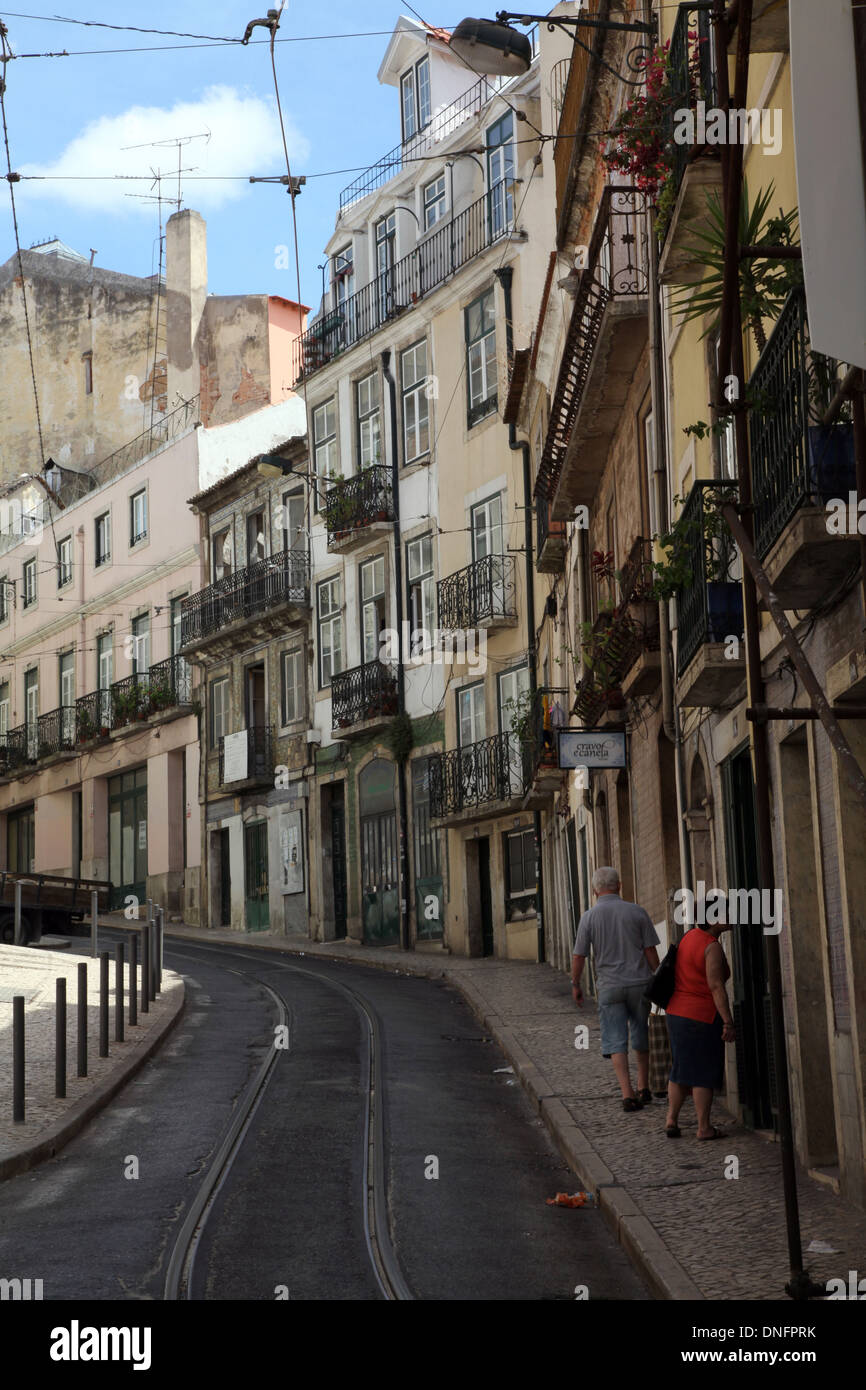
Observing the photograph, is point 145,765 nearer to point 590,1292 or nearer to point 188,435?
point 188,435

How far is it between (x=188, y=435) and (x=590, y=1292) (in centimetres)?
3672

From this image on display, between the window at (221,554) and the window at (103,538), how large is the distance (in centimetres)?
592

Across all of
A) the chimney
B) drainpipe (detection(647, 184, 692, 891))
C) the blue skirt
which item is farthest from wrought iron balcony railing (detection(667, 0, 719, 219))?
the chimney

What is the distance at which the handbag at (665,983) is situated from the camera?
11.2 meters

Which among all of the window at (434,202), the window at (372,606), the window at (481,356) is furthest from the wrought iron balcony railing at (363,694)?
the window at (434,202)

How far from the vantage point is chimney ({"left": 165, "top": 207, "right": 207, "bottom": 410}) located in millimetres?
45406

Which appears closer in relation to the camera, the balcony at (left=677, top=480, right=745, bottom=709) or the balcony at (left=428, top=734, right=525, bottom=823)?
the balcony at (left=677, top=480, right=745, bottom=709)

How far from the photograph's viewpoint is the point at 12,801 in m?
50.7

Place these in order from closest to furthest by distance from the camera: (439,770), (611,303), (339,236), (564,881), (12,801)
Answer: (611,303), (564,881), (439,770), (339,236), (12,801)

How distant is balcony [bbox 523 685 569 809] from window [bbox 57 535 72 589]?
76.5 ft

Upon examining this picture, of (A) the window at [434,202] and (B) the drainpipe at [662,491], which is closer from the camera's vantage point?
(B) the drainpipe at [662,491]

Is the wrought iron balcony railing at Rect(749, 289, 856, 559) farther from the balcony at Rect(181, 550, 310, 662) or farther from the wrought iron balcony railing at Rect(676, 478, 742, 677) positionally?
the balcony at Rect(181, 550, 310, 662)

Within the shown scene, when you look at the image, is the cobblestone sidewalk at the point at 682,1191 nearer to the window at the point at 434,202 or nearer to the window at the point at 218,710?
the window at the point at 434,202

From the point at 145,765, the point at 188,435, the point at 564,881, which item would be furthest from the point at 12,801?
the point at 564,881
